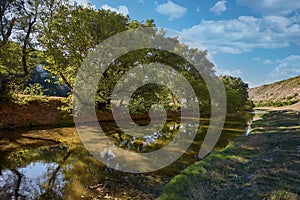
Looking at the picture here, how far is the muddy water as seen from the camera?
745 cm

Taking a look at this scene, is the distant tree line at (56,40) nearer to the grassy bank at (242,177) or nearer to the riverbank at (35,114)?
the riverbank at (35,114)

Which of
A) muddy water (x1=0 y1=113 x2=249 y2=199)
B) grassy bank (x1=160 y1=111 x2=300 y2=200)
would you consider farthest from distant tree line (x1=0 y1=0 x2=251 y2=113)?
grassy bank (x1=160 y1=111 x2=300 y2=200)

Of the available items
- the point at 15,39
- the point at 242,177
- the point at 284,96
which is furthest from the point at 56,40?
the point at 284,96

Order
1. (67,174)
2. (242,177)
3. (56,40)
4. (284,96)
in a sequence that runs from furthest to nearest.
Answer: (284,96), (56,40), (67,174), (242,177)

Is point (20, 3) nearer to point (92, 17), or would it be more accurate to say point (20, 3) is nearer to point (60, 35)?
point (60, 35)

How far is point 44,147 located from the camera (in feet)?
45.0

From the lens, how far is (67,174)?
30.4 ft

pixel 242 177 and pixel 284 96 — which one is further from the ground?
pixel 284 96

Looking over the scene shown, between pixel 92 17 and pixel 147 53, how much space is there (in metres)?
7.19

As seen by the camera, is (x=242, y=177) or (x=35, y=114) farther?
(x=35, y=114)

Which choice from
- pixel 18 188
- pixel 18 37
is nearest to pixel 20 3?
pixel 18 37

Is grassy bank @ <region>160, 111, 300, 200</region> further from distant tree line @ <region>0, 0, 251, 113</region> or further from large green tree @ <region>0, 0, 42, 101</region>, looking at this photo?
large green tree @ <region>0, 0, 42, 101</region>

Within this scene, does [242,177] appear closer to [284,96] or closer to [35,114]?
[35,114]

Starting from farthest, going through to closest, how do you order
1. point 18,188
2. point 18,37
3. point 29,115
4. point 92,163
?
1. point 18,37
2. point 29,115
3. point 92,163
4. point 18,188
